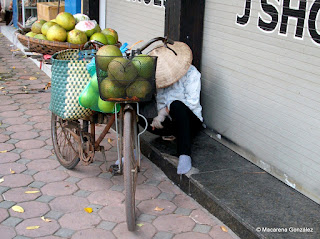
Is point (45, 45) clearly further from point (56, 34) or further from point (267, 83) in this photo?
point (267, 83)

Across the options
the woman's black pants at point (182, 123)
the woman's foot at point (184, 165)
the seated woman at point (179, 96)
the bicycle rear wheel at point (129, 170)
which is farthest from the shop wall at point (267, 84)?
the bicycle rear wheel at point (129, 170)

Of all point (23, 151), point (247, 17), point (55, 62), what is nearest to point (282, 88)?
point (247, 17)

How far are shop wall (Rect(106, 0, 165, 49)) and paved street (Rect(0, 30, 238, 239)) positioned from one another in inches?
61.8

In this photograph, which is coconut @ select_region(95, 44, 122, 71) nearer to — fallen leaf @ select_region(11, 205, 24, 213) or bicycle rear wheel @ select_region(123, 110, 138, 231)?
bicycle rear wheel @ select_region(123, 110, 138, 231)

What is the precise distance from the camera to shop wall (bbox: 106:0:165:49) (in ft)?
19.0

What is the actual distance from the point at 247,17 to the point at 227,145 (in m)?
1.29

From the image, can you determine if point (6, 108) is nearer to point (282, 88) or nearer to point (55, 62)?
point (55, 62)

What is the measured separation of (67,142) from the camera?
433 centimetres

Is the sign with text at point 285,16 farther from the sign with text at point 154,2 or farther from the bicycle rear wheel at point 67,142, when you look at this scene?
the bicycle rear wheel at point 67,142

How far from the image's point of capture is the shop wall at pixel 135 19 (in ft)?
19.0

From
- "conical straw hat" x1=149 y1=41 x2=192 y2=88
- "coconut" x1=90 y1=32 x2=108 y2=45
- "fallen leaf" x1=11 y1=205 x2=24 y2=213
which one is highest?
"coconut" x1=90 y1=32 x2=108 y2=45

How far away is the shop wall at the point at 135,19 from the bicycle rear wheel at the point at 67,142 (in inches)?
78.5

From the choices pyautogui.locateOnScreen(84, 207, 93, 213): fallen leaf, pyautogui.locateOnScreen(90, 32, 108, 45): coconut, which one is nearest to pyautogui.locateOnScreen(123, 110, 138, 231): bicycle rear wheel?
pyautogui.locateOnScreen(84, 207, 93, 213): fallen leaf

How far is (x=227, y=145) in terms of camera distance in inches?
181
